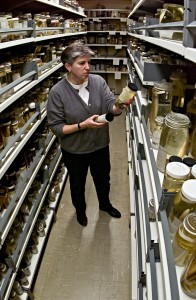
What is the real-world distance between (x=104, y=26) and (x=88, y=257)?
17.4ft

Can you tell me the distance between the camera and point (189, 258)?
0.66 m

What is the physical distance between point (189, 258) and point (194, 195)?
6.3 inches

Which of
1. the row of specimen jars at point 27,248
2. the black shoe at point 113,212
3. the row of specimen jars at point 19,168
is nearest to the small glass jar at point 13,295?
the row of specimen jars at point 27,248

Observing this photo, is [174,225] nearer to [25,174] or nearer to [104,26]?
[25,174]

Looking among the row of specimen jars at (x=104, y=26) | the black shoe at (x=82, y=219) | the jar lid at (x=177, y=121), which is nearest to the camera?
the jar lid at (x=177, y=121)

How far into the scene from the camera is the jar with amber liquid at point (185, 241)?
2.08 ft

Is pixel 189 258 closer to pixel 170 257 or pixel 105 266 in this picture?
pixel 170 257

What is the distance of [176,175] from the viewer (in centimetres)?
75

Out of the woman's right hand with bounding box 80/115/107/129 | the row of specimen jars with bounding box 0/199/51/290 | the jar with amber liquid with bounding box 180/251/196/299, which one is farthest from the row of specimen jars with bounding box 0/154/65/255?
the jar with amber liquid with bounding box 180/251/196/299

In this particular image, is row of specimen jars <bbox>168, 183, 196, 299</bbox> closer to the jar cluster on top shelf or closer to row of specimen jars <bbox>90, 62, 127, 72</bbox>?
the jar cluster on top shelf

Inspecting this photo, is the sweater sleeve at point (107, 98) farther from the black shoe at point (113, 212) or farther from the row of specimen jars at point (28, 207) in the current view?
the black shoe at point (113, 212)

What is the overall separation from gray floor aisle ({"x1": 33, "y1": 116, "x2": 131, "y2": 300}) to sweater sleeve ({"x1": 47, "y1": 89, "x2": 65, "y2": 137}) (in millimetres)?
956

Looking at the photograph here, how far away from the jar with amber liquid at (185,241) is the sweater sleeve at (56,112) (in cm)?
137

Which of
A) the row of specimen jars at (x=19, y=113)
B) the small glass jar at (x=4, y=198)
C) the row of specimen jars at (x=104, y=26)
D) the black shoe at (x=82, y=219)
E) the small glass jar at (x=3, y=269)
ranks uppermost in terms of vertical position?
the row of specimen jars at (x=104, y=26)
